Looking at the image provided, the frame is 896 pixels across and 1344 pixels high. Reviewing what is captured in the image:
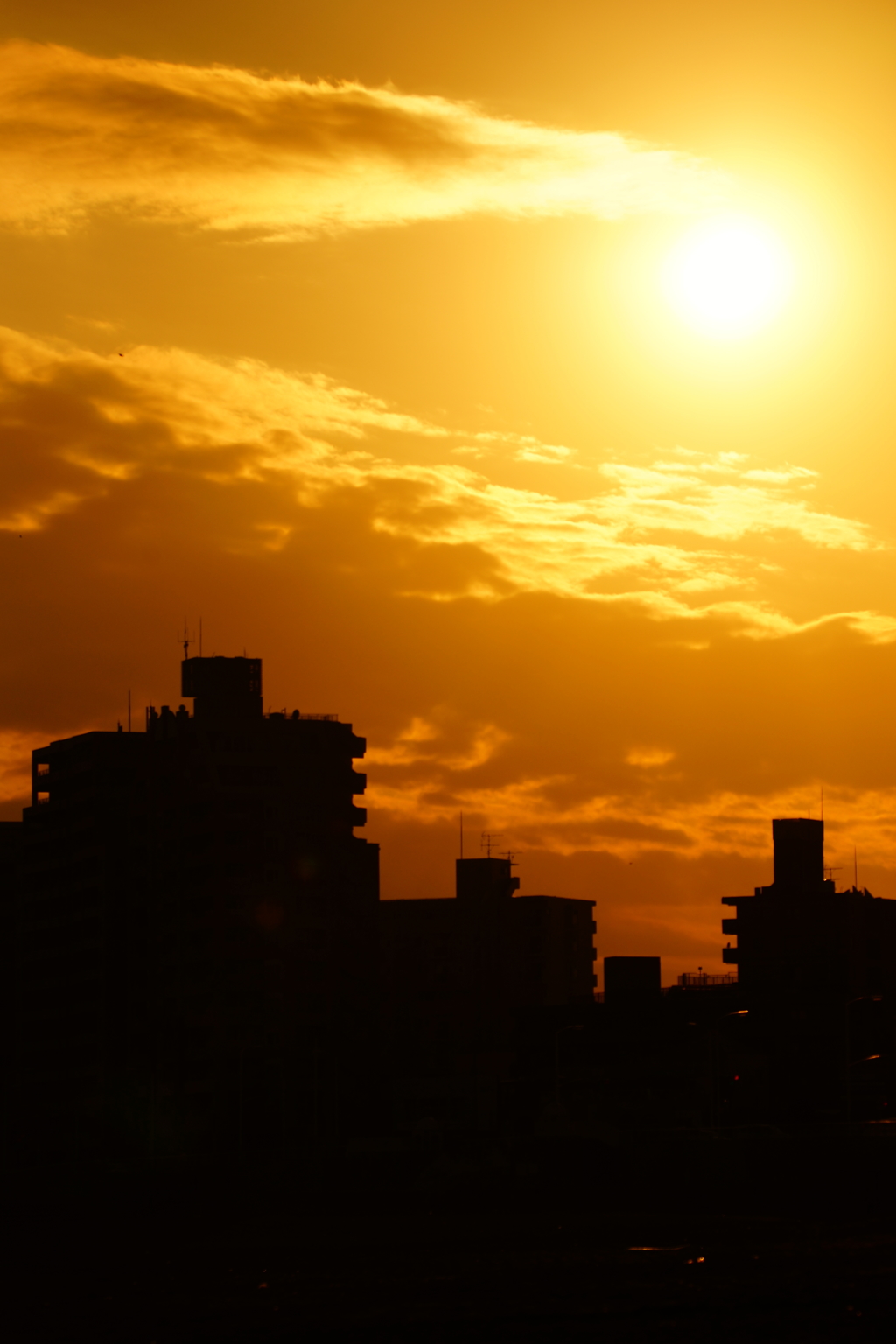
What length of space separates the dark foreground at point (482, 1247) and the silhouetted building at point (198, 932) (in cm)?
1946

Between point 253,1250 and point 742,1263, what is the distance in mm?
25495

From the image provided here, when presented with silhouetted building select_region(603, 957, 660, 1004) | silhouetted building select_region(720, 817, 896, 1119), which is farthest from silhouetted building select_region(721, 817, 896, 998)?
silhouetted building select_region(603, 957, 660, 1004)

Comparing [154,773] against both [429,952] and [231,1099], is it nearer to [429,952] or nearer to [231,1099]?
[231,1099]

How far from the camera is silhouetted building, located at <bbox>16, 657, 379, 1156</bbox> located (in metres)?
147

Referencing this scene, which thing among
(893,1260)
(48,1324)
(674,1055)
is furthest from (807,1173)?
(48,1324)

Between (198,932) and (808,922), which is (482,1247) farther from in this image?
(808,922)

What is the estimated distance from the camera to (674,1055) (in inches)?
5684

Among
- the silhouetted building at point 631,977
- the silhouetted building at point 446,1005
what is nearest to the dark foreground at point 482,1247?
the silhouetted building at point 631,977

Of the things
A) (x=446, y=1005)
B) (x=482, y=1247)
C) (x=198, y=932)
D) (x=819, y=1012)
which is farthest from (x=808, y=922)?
(x=482, y=1247)

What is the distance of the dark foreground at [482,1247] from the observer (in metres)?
63.0

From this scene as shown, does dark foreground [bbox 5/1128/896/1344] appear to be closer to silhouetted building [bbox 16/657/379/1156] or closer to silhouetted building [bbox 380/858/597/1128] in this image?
silhouetted building [bbox 16/657/379/1156]

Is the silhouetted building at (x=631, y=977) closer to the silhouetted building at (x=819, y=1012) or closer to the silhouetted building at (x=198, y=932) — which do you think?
the silhouetted building at (x=819, y=1012)

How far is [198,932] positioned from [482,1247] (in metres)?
66.9

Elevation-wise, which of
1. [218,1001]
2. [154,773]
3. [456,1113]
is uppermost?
[154,773]
